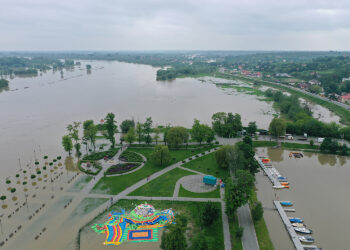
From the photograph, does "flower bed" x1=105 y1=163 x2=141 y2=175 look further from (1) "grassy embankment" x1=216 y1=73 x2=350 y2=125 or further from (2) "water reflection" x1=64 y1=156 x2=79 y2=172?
(1) "grassy embankment" x1=216 y1=73 x2=350 y2=125

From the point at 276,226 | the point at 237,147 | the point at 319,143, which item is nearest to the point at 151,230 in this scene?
the point at 276,226

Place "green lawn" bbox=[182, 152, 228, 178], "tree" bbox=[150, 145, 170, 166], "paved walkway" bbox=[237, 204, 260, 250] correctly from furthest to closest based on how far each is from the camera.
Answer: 1. "tree" bbox=[150, 145, 170, 166]
2. "green lawn" bbox=[182, 152, 228, 178]
3. "paved walkway" bbox=[237, 204, 260, 250]

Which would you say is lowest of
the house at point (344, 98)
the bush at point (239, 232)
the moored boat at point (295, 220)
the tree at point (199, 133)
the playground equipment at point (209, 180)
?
the moored boat at point (295, 220)

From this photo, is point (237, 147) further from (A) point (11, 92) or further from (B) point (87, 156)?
(A) point (11, 92)

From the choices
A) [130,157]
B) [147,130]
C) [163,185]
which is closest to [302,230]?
[163,185]

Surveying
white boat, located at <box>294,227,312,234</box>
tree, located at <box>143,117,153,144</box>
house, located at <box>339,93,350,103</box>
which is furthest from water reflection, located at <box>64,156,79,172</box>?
house, located at <box>339,93,350,103</box>

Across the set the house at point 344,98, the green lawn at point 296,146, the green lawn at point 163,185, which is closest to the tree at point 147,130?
the green lawn at point 163,185

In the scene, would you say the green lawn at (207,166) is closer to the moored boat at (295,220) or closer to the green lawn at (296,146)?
the moored boat at (295,220)
